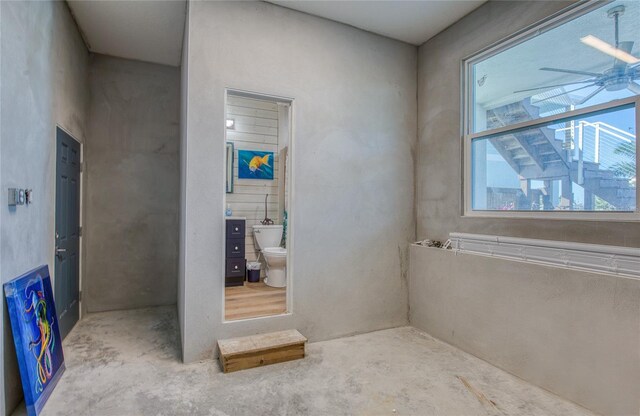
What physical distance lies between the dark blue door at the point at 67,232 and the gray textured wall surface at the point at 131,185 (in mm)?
352

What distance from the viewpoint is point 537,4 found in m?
2.55

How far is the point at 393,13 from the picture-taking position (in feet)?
10.2

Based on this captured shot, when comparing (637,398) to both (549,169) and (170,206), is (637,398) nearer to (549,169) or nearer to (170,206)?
(549,169)

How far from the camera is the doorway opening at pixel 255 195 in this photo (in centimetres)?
455

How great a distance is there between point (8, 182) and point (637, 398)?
387cm

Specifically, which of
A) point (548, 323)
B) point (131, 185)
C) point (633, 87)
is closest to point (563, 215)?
point (548, 323)

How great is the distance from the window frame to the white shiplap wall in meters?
2.90

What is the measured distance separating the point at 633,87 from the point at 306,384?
289 cm

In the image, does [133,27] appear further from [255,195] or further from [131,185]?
[255,195]

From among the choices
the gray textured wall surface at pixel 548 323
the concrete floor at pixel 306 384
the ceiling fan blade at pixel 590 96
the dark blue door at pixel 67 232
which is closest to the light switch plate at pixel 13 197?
the dark blue door at pixel 67 232

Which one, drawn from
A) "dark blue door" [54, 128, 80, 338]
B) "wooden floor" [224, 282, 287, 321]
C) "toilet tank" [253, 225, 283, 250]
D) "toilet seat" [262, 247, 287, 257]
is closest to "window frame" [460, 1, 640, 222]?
"wooden floor" [224, 282, 287, 321]

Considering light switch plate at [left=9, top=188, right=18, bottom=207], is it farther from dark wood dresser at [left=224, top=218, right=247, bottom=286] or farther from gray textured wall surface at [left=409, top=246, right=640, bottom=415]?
gray textured wall surface at [left=409, top=246, right=640, bottom=415]

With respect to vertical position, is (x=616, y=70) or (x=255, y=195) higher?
(x=616, y=70)

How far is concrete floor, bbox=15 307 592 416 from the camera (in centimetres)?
209
